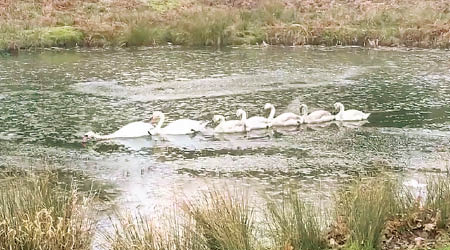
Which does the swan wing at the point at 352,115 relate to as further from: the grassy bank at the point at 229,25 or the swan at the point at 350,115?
the grassy bank at the point at 229,25

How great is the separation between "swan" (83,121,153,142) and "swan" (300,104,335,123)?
3.08 meters

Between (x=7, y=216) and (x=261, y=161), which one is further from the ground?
(x=7, y=216)

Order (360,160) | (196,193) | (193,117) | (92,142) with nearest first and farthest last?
1. (196,193)
2. (360,160)
3. (92,142)
4. (193,117)

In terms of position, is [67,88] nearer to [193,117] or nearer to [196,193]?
[193,117]

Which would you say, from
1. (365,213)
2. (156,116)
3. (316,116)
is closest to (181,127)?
(156,116)

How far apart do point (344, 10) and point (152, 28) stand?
8.57 metres

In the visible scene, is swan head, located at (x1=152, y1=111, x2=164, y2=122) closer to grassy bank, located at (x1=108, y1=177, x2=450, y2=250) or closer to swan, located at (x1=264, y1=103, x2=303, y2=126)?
swan, located at (x1=264, y1=103, x2=303, y2=126)

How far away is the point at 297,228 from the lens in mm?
6469

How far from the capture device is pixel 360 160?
10727mm

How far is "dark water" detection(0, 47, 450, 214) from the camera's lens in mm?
10172

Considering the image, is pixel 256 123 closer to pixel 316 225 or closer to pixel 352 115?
pixel 352 115

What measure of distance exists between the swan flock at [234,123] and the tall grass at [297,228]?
19.3 feet

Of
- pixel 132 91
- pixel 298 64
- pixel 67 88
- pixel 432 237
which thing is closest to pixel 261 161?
pixel 432 237

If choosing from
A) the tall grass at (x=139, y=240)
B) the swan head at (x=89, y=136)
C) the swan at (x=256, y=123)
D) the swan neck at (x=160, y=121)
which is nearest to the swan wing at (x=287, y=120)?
the swan at (x=256, y=123)
